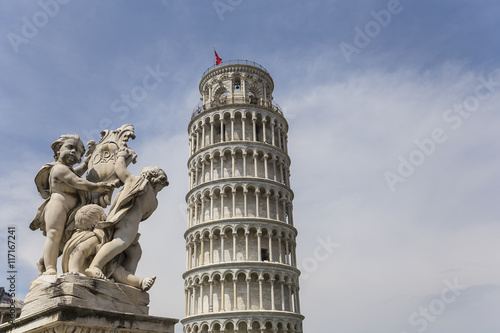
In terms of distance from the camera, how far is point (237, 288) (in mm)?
Answer: 37281

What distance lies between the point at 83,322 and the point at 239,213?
118 ft

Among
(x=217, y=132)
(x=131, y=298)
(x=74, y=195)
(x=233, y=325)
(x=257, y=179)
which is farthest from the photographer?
(x=217, y=132)

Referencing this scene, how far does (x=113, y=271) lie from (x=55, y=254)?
24.5 inches

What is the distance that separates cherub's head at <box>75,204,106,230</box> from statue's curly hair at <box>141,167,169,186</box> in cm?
56

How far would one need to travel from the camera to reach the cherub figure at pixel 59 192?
4.73 m

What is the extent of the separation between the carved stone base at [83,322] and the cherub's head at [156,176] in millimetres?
1301

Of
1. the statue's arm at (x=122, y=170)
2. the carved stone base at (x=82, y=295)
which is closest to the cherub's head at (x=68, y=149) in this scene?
the statue's arm at (x=122, y=170)

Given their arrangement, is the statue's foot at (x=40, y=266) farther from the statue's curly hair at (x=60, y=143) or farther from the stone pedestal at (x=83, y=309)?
the statue's curly hair at (x=60, y=143)

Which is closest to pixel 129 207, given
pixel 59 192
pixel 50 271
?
pixel 59 192

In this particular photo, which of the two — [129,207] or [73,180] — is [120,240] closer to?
[129,207]

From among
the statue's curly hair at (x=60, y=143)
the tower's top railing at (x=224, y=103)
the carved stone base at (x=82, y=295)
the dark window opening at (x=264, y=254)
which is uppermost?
the tower's top railing at (x=224, y=103)

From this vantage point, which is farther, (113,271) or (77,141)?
(77,141)

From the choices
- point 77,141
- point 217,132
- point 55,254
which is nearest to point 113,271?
point 55,254

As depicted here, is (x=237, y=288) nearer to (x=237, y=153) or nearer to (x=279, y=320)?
(x=279, y=320)
